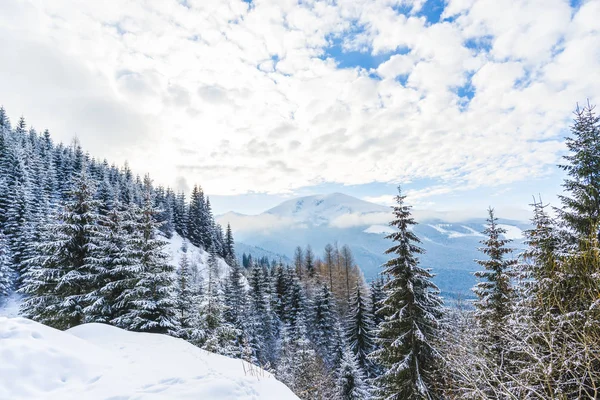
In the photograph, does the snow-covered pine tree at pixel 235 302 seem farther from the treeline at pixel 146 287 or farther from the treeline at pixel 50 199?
the treeline at pixel 50 199

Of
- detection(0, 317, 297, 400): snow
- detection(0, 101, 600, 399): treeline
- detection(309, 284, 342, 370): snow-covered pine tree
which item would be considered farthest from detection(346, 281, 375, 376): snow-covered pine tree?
detection(0, 317, 297, 400): snow

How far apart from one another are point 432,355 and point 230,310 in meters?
20.6

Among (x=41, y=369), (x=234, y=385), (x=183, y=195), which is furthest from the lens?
(x=183, y=195)

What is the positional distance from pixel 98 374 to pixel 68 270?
13.7 meters

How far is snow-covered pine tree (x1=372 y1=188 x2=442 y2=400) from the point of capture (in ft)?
37.7

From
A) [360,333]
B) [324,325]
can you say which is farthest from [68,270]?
[324,325]

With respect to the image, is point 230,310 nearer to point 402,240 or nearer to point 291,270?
point 291,270

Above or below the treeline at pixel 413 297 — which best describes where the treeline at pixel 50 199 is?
above

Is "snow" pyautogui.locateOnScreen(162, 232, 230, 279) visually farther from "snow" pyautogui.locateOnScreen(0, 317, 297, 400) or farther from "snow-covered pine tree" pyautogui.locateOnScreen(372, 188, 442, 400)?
"snow" pyautogui.locateOnScreen(0, 317, 297, 400)

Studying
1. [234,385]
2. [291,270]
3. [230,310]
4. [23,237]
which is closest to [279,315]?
[291,270]

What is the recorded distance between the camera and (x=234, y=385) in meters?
5.05

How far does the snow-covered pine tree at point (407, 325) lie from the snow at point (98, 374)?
8.00 meters

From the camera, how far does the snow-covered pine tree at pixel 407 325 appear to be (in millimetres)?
11500

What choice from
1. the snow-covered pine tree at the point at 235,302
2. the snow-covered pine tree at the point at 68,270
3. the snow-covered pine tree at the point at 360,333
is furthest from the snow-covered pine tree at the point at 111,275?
the snow-covered pine tree at the point at 360,333
